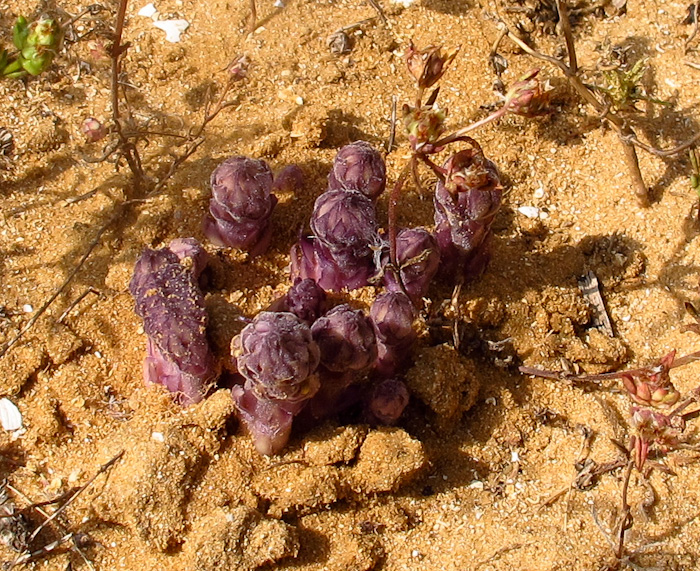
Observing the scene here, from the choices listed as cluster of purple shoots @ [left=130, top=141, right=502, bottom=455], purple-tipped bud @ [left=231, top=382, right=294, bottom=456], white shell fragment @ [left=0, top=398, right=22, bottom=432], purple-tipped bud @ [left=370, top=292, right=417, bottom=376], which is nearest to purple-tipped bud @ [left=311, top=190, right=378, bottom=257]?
cluster of purple shoots @ [left=130, top=141, right=502, bottom=455]

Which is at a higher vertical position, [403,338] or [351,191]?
[351,191]

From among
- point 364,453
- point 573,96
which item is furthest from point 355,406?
point 573,96

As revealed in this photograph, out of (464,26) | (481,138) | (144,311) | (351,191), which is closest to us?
(144,311)

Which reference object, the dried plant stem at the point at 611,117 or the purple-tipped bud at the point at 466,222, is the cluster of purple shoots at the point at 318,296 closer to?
the purple-tipped bud at the point at 466,222

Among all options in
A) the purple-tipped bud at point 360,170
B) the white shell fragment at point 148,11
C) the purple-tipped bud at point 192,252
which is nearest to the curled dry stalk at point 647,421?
the purple-tipped bud at point 360,170

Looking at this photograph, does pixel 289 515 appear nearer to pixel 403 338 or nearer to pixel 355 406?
pixel 355 406

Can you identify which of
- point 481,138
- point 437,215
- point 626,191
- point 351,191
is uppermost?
point 351,191

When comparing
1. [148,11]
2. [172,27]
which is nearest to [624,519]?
[172,27]
